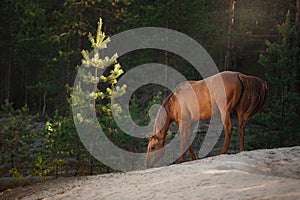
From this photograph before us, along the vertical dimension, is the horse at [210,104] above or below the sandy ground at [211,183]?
above

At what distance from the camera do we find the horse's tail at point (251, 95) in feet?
25.4

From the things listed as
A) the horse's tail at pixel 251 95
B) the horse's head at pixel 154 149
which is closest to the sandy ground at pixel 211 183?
the horse's tail at pixel 251 95

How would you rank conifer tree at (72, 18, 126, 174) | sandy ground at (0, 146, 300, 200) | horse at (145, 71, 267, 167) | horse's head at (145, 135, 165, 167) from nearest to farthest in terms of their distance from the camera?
sandy ground at (0, 146, 300, 200) → horse at (145, 71, 267, 167) → horse's head at (145, 135, 165, 167) → conifer tree at (72, 18, 126, 174)

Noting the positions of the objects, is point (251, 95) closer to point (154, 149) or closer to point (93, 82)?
point (154, 149)

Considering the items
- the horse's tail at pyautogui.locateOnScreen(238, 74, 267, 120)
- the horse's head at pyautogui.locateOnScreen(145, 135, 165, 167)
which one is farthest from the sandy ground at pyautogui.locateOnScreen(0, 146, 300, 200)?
the horse's head at pyautogui.locateOnScreen(145, 135, 165, 167)

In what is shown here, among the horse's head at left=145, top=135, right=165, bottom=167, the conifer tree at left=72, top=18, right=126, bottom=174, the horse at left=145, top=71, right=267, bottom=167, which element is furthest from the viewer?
the conifer tree at left=72, top=18, right=126, bottom=174

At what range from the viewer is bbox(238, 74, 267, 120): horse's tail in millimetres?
7734

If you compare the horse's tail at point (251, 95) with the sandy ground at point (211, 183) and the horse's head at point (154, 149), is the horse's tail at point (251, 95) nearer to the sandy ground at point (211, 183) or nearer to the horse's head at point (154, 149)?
the sandy ground at point (211, 183)

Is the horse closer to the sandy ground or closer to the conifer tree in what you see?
the sandy ground

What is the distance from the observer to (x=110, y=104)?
428 inches

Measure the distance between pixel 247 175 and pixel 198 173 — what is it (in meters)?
0.81

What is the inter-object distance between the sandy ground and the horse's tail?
110 centimetres

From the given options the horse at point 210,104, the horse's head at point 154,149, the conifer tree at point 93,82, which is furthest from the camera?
the conifer tree at point 93,82

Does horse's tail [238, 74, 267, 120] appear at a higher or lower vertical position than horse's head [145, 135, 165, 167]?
higher
